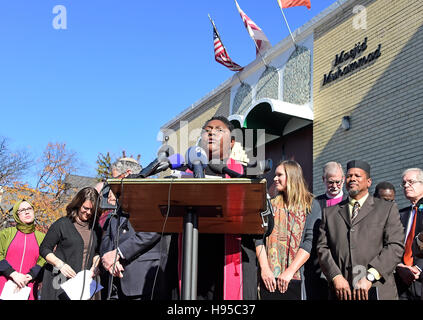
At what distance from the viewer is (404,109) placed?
8.58 m

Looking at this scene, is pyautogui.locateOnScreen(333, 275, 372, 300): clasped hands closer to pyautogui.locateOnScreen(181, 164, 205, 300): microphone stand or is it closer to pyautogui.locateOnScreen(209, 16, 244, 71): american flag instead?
pyautogui.locateOnScreen(181, 164, 205, 300): microphone stand

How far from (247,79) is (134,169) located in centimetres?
975

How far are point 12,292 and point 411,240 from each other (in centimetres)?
440

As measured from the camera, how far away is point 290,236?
169 inches

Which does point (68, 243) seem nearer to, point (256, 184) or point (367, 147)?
point (256, 184)

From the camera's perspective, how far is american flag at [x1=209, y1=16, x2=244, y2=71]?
47.4 feet

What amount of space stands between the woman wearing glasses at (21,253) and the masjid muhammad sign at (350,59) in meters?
7.33

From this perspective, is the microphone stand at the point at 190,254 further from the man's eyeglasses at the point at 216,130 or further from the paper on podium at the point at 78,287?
the paper on podium at the point at 78,287

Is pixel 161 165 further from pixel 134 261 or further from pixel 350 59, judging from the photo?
pixel 350 59

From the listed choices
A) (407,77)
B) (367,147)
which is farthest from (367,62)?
(367,147)

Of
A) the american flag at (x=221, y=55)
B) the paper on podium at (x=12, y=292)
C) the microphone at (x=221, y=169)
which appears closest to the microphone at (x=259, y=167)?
the microphone at (x=221, y=169)

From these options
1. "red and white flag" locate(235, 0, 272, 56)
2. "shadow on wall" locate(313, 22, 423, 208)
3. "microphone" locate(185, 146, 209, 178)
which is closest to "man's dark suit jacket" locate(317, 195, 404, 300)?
"microphone" locate(185, 146, 209, 178)

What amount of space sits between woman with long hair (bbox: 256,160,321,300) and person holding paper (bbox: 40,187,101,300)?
1858mm

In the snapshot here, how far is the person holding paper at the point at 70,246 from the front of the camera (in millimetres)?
4711
